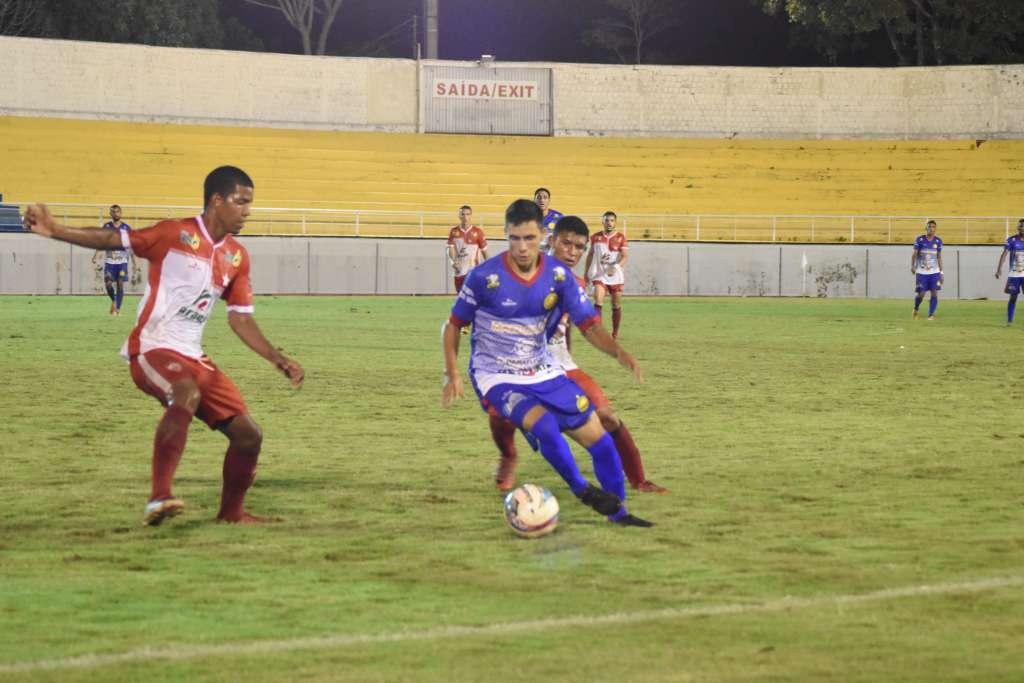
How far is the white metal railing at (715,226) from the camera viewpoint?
42.1 meters

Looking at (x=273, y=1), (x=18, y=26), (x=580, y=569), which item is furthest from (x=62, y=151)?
(x=580, y=569)

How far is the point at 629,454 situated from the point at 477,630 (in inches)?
139

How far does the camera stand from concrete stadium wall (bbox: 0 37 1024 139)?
1913 inches

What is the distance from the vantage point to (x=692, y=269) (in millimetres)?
40812

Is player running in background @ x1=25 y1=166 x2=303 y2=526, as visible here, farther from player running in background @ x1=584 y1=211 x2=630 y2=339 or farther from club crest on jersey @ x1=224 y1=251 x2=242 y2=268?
player running in background @ x1=584 y1=211 x2=630 y2=339

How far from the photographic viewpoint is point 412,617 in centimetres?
564

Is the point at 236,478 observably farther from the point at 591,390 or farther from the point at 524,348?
the point at 591,390

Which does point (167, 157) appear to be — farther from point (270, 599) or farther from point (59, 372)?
point (270, 599)

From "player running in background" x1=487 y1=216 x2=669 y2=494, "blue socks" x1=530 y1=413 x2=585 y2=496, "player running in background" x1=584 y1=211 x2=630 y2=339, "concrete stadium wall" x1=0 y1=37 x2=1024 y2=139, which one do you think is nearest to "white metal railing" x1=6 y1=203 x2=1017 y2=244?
"concrete stadium wall" x1=0 y1=37 x2=1024 y2=139

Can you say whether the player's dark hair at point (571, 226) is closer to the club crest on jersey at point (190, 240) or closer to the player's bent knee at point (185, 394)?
the club crest on jersey at point (190, 240)

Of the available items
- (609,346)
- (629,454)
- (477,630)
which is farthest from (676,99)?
(477,630)

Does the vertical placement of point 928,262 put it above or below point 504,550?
above

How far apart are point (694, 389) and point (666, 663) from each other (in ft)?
35.3

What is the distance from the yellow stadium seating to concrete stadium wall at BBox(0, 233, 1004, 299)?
2364 mm
